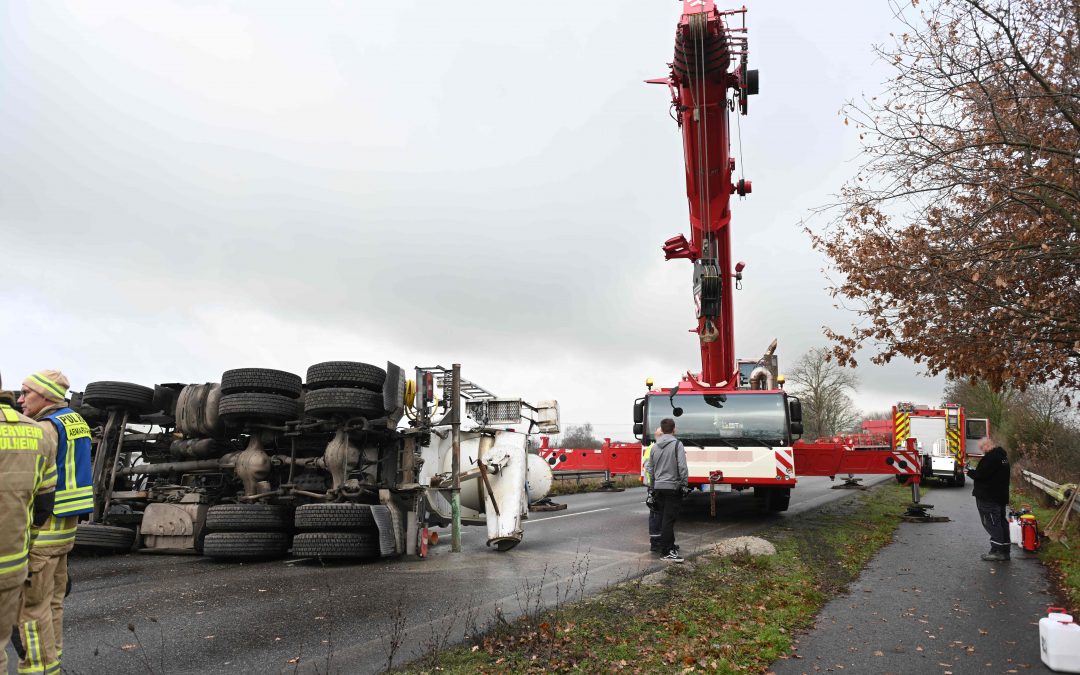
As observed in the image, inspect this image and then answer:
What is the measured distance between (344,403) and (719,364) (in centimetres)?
664

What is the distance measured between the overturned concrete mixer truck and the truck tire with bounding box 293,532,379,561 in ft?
0.05

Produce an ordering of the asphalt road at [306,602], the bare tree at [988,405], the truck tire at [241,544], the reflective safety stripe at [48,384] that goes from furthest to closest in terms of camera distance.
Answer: the bare tree at [988,405] → the truck tire at [241,544] → the asphalt road at [306,602] → the reflective safety stripe at [48,384]

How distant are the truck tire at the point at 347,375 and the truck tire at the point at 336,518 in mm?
1436

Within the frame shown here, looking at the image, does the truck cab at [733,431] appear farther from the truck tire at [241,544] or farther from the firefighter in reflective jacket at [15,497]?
the firefighter in reflective jacket at [15,497]

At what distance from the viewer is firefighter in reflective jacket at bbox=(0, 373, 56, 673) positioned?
3.41m

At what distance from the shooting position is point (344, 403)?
8.20 m

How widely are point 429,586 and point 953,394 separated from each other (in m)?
46.7

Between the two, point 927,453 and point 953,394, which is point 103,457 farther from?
point 953,394

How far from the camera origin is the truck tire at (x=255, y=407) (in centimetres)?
846

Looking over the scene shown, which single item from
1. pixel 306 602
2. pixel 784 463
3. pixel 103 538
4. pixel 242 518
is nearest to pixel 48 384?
pixel 306 602

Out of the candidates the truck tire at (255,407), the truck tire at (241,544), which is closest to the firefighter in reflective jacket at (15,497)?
the truck tire at (241,544)

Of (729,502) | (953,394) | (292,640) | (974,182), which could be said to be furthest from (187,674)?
(953,394)

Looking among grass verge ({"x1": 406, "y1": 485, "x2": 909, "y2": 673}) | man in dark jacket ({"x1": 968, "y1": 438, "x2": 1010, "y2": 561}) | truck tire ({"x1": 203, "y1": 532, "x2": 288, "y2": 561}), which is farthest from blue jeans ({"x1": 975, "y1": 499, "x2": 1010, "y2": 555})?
truck tire ({"x1": 203, "y1": 532, "x2": 288, "y2": 561})

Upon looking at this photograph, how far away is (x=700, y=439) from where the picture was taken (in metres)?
11.8
